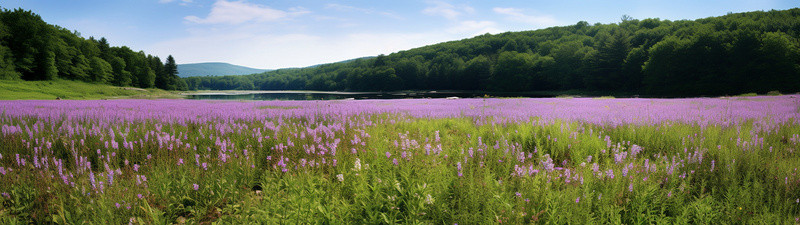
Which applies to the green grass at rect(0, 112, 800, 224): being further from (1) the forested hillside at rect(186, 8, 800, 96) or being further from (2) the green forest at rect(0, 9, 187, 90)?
(2) the green forest at rect(0, 9, 187, 90)

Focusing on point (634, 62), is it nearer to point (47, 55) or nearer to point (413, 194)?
point (413, 194)

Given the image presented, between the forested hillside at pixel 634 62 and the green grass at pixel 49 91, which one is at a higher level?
the forested hillside at pixel 634 62

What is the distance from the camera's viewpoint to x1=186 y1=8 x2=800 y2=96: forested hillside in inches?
1885

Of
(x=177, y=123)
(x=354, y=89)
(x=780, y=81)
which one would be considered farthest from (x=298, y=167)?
(x=354, y=89)

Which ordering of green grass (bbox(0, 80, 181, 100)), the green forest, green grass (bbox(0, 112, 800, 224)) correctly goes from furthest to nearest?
the green forest < green grass (bbox(0, 80, 181, 100)) < green grass (bbox(0, 112, 800, 224))

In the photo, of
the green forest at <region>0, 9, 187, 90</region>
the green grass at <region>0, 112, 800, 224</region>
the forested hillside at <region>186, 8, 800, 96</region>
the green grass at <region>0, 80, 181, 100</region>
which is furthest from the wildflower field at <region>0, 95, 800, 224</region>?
the green forest at <region>0, 9, 187, 90</region>

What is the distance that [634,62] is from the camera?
222ft

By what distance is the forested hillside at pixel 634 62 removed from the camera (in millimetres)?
47875

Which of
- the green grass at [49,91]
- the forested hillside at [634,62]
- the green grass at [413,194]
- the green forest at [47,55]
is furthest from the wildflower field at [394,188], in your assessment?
the green forest at [47,55]

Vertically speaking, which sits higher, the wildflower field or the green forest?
the green forest

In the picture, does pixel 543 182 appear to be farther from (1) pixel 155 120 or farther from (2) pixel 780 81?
(2) pixel 780 81

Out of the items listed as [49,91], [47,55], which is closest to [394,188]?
[49,91]

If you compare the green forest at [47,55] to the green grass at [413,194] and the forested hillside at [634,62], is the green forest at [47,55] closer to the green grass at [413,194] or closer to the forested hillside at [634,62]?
the green grass at [413,194]

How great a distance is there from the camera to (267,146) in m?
4.43
